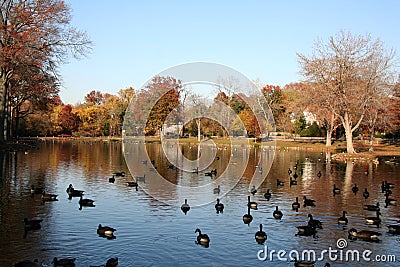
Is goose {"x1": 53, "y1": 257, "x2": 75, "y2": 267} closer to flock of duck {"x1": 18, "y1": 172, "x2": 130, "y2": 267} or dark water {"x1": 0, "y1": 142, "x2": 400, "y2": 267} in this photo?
flock of duck {"x1": 18, "y1": 172, "x2": 130, "y2": 267}

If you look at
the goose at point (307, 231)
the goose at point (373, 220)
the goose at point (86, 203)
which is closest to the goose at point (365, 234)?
the goose at point (307, 231)

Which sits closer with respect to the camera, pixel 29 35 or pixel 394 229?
pixel 394 229

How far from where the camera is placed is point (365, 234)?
16.1m

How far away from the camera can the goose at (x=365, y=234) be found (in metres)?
16.0

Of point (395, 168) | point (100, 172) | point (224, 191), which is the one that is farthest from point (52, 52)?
point (395, 168)

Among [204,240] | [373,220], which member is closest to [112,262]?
[204,240]

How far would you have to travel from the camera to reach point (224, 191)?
27.4m

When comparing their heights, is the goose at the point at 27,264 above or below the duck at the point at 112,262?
above

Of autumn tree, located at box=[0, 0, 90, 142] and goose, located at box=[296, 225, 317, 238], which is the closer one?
goose, located at box=[296, 225, 317, 238]

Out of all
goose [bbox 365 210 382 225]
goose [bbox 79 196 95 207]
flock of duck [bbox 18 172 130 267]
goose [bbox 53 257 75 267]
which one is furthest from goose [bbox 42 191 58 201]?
goose [bbox 365 210 382 225]

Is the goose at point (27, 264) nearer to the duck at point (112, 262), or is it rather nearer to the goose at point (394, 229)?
the duck at point (112, 262)

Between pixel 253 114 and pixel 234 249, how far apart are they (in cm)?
7793

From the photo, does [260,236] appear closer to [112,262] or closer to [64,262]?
[112,262]

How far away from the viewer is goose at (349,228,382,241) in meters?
16.0
